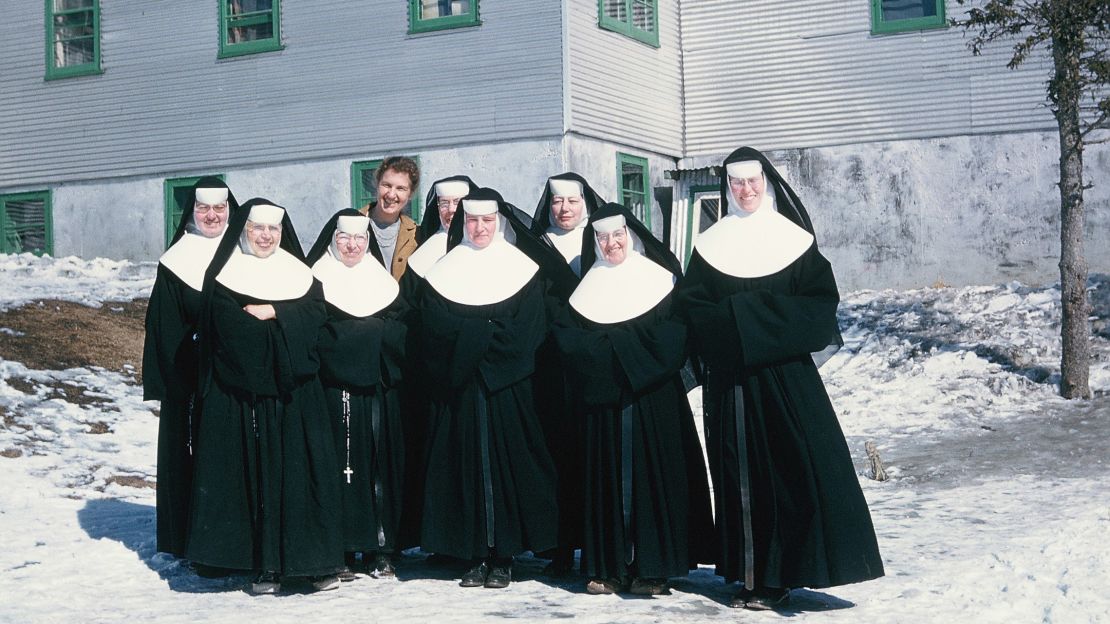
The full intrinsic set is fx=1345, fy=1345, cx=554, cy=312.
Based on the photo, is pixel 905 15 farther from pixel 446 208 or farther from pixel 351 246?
pixel 351 246

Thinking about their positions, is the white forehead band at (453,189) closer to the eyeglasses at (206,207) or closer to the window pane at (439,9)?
the eyeglasses at (206,207)

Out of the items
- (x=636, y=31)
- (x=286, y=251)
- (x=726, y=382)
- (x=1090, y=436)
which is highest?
(x=636, y=31)

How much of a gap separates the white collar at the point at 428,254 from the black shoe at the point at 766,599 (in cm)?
233

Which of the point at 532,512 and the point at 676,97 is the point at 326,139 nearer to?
the point at 676,97

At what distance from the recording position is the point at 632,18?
663 inches

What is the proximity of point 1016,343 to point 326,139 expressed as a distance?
8.60m

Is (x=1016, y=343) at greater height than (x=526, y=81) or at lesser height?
lesser

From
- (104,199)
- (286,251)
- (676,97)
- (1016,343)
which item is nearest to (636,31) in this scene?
(676,97)

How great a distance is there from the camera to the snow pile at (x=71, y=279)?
49.9 feet

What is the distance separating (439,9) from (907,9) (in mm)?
5836

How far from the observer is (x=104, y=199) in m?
18.4

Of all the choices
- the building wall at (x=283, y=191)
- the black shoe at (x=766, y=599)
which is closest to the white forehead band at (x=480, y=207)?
the black shoe at (x=766, y=599)

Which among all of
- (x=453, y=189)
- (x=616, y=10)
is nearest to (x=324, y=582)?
(x=453, y=189)

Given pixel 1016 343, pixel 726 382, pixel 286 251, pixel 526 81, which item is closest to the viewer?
pixel 726 382
